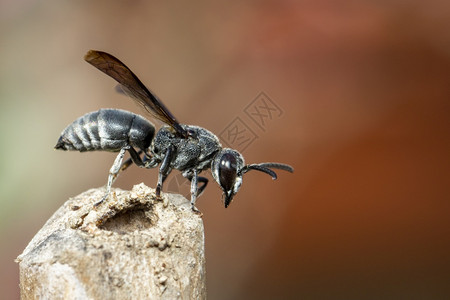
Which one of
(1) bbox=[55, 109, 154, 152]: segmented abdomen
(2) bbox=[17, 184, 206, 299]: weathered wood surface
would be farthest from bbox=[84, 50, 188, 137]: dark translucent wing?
(2) bbox=[17, 184, 206, 299]: weathered wood surface

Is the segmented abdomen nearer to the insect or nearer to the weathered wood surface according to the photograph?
the insect

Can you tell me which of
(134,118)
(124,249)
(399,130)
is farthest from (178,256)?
(399,130)

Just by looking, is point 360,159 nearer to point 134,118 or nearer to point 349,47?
point 349,47

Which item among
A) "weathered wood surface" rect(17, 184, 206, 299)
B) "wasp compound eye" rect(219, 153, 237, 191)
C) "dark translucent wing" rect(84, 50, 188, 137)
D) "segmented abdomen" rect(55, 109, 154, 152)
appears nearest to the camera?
"weathered wood surface" rect(17, 184, 206, 299)

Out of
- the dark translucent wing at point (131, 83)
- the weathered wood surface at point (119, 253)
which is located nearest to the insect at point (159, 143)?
the dark translucent wing at point (131, 83)

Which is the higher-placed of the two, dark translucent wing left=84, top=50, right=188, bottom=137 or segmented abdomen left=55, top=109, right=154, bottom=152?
dark translucent wing left=84, top=50, right=188, bottom=137

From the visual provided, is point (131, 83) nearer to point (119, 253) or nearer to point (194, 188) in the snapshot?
point (194, 188)
